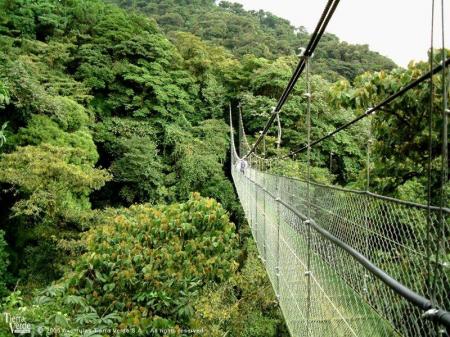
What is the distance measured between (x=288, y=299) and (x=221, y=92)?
9726 millimetres

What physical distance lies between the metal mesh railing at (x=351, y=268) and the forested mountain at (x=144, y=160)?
1.20ft

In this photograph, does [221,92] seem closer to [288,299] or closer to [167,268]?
[167,268]

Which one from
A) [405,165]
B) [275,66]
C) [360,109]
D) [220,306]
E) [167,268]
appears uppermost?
[275,66]

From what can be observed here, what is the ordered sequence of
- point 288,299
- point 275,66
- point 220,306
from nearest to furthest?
point 288,299
point 220,306
point 275,66

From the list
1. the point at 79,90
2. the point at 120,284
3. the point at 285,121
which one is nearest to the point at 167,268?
the point at 120,284

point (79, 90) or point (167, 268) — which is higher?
point (79, 90)

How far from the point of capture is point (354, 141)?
8.64 metres

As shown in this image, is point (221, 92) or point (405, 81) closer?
point (405, 81)
